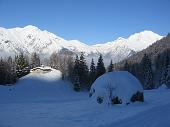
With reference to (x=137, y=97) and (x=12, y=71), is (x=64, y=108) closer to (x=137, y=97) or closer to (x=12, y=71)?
(x=137, y=97)

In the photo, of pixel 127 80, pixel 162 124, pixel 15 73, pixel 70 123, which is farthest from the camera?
pixel 15 73

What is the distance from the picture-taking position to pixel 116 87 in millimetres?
52375

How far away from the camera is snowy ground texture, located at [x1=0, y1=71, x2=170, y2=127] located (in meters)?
30.9

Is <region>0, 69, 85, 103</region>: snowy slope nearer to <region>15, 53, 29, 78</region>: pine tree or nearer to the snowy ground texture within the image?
the snowy ground texture

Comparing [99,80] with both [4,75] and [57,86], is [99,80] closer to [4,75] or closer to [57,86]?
[57,86]

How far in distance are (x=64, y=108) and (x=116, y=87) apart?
973 centimetres

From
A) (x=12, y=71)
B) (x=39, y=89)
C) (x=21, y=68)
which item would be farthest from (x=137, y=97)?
(x=21, y=68)

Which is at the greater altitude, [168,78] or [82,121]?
[168,78]

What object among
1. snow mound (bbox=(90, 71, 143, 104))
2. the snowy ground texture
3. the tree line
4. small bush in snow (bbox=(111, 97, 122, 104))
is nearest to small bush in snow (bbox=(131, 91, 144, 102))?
snow mound (bbox=(90, 71, 143, 104))

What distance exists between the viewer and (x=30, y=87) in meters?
83.8

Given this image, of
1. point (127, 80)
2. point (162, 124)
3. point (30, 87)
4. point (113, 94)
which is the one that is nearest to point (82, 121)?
point (162, 124)

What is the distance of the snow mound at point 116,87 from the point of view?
168 ft

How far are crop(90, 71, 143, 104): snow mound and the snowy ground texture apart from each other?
1.95 metres

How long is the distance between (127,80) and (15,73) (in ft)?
149
